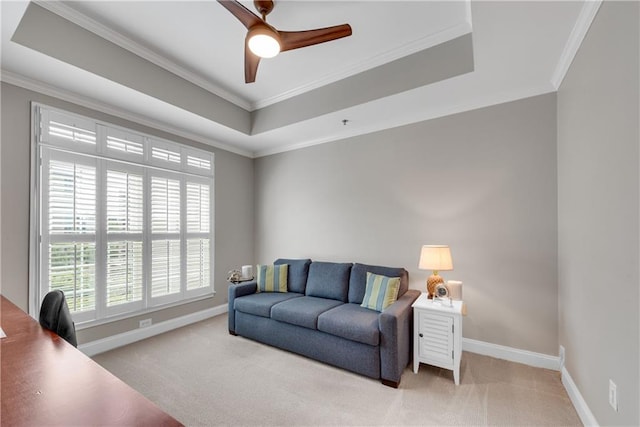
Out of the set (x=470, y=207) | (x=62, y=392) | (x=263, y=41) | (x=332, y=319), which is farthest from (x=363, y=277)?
(x=62, y=392)

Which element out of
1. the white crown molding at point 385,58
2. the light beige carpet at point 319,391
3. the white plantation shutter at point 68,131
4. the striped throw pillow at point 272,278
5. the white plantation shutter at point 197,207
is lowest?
the light beige carpet at point 319,391

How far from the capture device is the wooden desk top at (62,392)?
0.76m

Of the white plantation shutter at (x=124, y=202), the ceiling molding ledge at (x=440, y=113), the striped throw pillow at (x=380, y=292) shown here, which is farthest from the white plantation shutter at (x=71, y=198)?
the striped throw pillow at (x=380, y=292)

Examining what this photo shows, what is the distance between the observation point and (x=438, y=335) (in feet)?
8.16

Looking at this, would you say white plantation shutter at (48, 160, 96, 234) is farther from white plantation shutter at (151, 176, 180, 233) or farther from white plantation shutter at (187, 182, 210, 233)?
white plantation shutter at (187, 182, 210, 233)

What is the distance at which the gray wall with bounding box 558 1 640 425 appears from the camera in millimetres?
1378

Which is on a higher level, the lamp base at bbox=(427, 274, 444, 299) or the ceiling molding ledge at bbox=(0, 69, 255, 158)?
the ceiling molding ledge at bbox=(0, 69, 255, 158)

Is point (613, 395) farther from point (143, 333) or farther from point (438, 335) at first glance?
point (143, 333)

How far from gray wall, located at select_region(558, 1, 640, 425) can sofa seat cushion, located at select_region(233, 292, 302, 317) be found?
2.67 meters

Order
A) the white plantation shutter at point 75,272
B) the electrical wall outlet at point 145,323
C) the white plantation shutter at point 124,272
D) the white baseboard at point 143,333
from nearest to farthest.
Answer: the white plantation shutter at point 75,272, the white baseboard at point 143,333, the white plantation shutter at point 124,272, the electrical wall outlet at point 145,323

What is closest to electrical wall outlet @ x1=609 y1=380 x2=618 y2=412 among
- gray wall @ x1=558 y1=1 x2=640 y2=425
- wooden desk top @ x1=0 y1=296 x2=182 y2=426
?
gray wall @ x1=558 y1=1 x2=640 y2=425

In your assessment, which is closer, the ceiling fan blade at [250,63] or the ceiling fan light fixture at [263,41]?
the ceiling fan light fixture at [263,41]

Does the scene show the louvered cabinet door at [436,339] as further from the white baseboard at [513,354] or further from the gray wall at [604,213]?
the gray wall at [604,213]

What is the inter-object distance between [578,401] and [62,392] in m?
3.00
